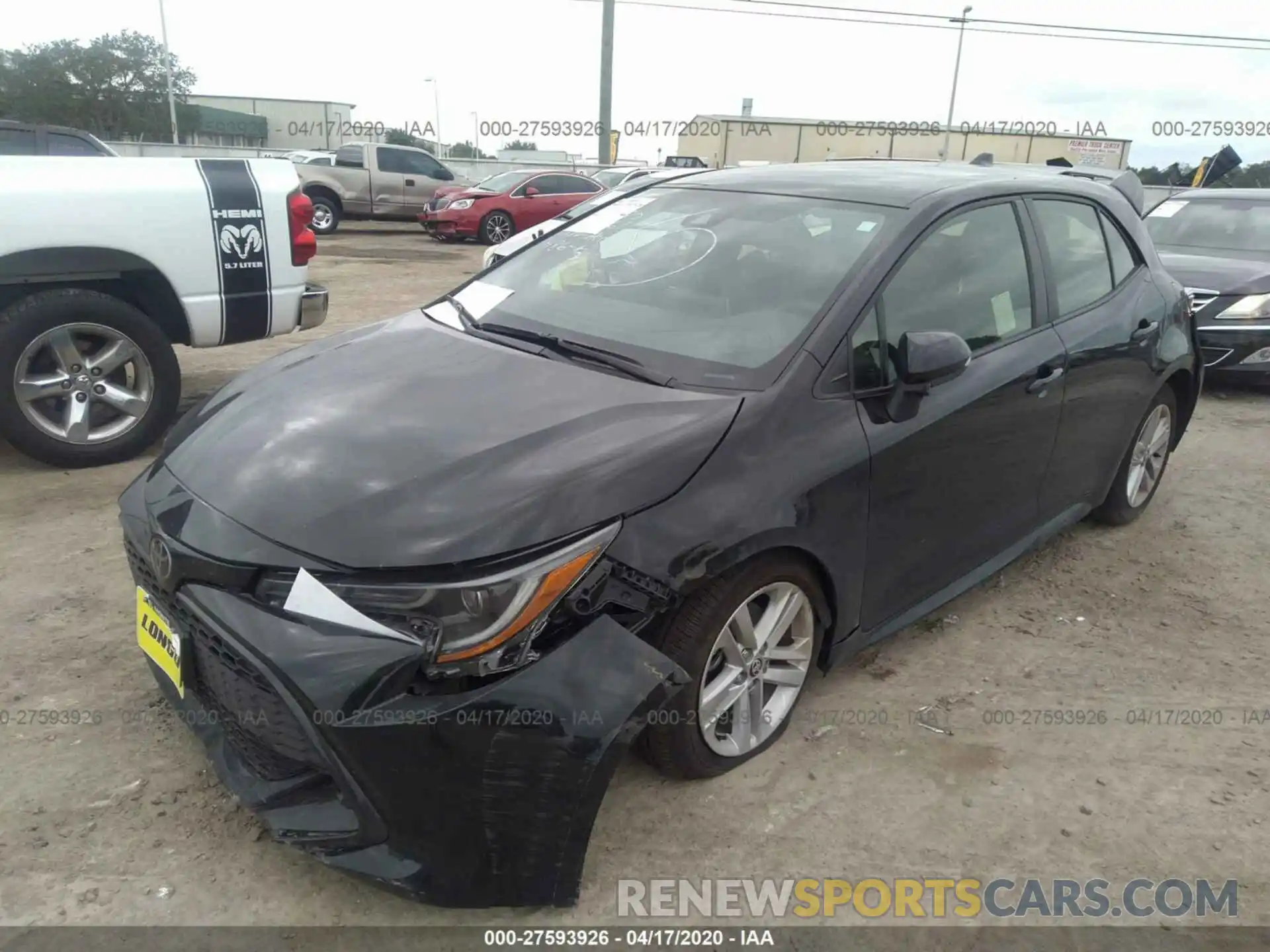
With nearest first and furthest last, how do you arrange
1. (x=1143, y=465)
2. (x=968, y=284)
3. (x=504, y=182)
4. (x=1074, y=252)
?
1. (x=968, y=284)
2. (x=1074, y=252)
3. (x=1143, y=465)
4. (x=504, y=182)

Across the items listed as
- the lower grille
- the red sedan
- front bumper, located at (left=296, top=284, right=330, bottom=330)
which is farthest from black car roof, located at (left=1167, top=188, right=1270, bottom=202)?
the red sedan

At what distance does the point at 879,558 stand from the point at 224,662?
178 centimetres

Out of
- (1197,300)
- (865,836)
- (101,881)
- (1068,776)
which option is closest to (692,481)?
Answer: (865,836)

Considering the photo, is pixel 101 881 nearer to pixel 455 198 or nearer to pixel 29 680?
pixel 29 680

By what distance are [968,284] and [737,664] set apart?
5.00ft

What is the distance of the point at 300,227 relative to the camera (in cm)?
501

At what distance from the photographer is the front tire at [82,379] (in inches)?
170

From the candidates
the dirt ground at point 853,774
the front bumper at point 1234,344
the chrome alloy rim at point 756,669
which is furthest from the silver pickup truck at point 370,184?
the chrome alloy rim at point 756,669

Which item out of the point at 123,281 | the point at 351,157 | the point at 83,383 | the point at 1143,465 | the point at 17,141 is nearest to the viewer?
the point at 1143,465

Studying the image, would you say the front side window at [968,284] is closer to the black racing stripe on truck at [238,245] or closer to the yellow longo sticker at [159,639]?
the yellow longo sticker at [159,639]

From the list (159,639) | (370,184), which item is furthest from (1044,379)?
(370,184)

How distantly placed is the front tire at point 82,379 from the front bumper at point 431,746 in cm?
305

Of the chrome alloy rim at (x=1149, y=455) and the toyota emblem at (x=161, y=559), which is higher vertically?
the toyota emblem at (x=161, y=559)

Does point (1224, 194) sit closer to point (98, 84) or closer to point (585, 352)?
point (585, 352)
